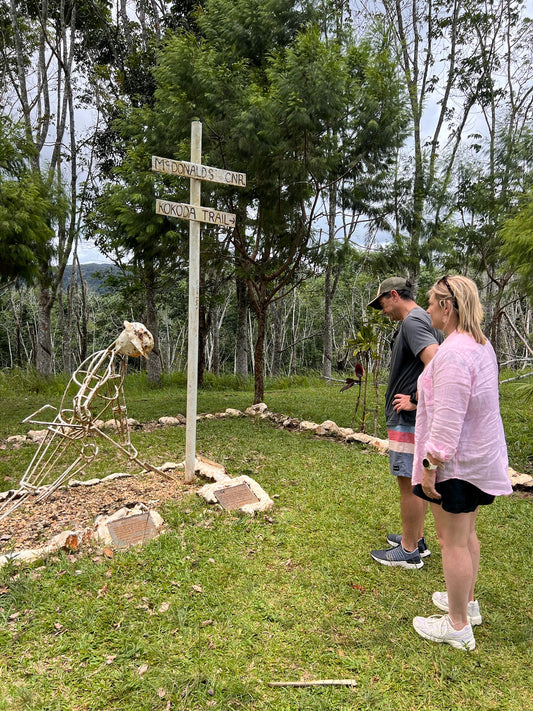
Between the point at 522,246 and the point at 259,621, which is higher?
the point at 522,246

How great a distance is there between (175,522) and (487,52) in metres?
18.0

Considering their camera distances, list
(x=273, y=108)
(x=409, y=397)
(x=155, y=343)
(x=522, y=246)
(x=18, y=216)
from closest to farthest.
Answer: (x=409, y=397) < (x=522, y=246) < (x=273, y=108) < (x=18, y=216) < (x=155, y=343)

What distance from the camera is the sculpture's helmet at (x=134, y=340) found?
11.5ft

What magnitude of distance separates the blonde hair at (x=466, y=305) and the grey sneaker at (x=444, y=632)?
142 cm

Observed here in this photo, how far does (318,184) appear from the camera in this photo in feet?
23.3

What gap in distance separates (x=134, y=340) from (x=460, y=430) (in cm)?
249

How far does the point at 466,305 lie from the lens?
201cm

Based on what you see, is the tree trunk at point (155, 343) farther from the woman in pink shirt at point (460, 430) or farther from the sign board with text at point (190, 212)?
the woman in pink shirt at point (460, 430)

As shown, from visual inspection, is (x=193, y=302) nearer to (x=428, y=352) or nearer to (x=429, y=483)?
(x=428, y=352)

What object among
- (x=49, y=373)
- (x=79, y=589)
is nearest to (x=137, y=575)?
(x=79, y=589)

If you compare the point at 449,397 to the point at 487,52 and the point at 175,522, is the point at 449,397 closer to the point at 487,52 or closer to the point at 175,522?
the point at 175,522

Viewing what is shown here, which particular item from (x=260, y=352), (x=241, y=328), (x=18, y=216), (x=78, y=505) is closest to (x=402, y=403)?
(x=78, y=505)

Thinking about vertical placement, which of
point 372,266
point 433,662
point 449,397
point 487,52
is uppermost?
point 487,52

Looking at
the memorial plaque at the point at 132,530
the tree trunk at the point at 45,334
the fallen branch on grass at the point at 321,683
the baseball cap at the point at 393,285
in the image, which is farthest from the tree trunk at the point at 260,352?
the tree trunk at the point at 45,334
